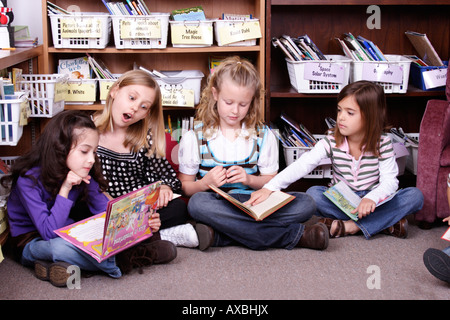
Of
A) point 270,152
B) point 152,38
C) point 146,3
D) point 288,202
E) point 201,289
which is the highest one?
point 146,3

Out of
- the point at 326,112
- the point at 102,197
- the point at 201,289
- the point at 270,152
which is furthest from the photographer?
the point at 326,112

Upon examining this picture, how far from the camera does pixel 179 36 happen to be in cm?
238

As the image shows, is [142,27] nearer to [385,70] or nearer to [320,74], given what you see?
[320,74]

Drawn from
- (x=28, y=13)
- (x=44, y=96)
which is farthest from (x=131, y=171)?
(x=28, y=13)

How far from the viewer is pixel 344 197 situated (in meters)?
2.01

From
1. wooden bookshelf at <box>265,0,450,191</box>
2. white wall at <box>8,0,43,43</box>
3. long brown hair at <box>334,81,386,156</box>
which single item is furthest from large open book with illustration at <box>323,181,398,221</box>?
white wall at <box>8,0,43,43</box>

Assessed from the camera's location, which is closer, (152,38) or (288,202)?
(288,202)

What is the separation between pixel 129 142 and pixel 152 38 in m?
0.62

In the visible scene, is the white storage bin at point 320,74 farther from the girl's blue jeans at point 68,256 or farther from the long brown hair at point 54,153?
the girl's blue jeans at point 68,256

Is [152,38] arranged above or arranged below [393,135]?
above

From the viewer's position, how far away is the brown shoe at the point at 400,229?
1970mm

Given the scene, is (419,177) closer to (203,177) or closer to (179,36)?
(203,177)

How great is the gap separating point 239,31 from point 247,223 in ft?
3.02

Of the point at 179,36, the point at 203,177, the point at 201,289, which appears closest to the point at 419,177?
the point at 203,177
